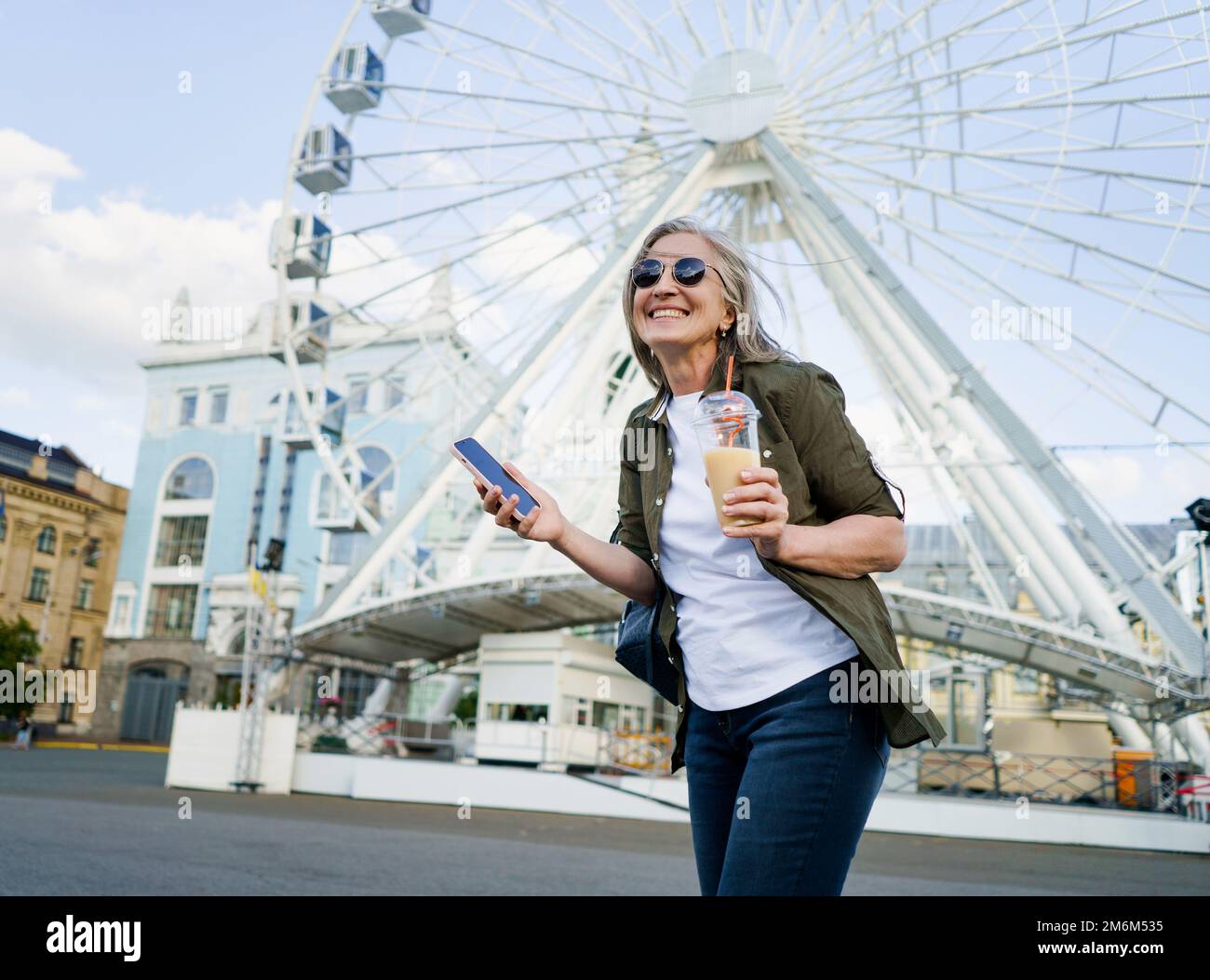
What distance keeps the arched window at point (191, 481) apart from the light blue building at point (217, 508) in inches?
2.6

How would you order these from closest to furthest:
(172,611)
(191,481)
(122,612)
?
(172,611) < (122,612) < (191,481)

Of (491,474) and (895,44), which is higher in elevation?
(895,44)

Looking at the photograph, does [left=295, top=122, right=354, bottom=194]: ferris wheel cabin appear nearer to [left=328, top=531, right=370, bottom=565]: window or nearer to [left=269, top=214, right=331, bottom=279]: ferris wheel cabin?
[left=269, top=214, right=331, bottom=279]: ferris wheel cabin

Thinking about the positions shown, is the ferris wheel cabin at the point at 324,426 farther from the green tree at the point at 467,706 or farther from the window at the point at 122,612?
the window at the point at 122,612

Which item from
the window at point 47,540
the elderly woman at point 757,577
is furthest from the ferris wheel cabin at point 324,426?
the window at point 47,540

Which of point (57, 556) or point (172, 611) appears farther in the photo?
point (172, 611)

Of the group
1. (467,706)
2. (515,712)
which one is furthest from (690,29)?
(467,706)

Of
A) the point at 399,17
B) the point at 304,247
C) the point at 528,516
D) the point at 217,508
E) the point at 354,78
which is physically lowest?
the point at 528,516

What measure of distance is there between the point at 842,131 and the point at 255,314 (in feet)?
147

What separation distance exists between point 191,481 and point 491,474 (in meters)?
57.7

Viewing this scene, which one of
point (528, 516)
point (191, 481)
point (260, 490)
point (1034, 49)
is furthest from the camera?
point (191, 481)

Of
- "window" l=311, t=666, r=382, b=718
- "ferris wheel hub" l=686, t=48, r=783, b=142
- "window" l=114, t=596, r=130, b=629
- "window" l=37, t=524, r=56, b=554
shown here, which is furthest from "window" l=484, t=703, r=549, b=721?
"window" l=114, t=596, r=130, b=629

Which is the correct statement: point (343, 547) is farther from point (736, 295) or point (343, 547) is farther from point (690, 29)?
point (736, 295)

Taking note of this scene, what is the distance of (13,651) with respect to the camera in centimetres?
3216
